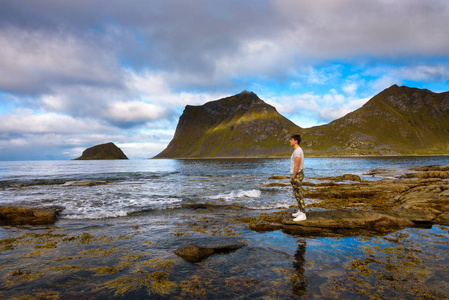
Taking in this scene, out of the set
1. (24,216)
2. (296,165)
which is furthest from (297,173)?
(24,216)

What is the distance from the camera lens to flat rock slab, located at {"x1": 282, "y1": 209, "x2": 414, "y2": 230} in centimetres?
1246

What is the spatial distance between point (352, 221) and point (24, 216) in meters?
A: 22.3

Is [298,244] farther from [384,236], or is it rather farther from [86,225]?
[86,225]

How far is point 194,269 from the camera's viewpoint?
8.16 meters

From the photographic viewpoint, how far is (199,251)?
9.46m

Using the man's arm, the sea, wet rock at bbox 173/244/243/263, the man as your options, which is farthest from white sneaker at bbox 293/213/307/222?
wet rock at bbox 173/244/243/263

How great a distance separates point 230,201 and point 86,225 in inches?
510

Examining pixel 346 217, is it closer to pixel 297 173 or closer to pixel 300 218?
pixel 300 218

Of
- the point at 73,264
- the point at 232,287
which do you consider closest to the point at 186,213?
the point at 73,264

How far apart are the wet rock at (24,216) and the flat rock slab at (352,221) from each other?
16644 millimetres

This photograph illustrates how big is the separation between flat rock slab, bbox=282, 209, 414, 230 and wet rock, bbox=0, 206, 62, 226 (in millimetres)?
16644

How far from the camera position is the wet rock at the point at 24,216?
15969 millimetres

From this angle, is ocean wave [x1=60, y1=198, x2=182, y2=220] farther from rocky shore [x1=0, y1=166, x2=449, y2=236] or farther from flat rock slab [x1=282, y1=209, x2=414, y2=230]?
flat rock slab [x1=282, y1=209, x2=414, y2=230]

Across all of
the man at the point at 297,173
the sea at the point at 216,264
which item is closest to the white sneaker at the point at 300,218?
the man at the point at 297,173
